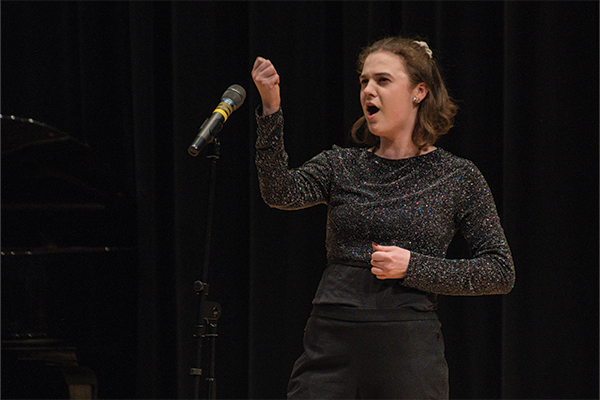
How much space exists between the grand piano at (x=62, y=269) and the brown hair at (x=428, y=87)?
121cm

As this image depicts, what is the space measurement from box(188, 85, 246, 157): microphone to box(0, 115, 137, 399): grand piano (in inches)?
38.0

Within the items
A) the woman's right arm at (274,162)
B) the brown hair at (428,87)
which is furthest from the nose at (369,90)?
the woman's right arm at (274,162)

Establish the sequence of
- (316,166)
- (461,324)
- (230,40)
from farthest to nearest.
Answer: (230,40)
(461,324)
(316,166)

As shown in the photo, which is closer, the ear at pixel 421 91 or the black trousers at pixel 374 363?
the black trousers at pixel 374 363

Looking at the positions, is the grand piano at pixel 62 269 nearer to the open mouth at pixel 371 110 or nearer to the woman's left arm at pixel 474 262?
the open mouth at pixel 371 110

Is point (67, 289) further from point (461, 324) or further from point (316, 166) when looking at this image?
point (461, 324)

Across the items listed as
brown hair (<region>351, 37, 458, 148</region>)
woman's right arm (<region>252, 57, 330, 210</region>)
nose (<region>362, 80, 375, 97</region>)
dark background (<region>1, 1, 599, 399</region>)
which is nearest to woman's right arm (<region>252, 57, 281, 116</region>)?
woman's right arm (<region>252, 57, 330, 210</region>)

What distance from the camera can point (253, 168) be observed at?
2.60 meters

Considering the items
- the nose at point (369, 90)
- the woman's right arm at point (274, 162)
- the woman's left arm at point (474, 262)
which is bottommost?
the woman's left arm at point (474, 262)

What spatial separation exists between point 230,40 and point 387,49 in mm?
1143

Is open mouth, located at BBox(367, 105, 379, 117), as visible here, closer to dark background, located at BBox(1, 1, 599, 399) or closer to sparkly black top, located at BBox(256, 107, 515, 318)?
sparkly black top, located at BBox(256, 107, 515, 318)

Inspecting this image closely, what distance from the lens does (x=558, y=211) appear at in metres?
2.29

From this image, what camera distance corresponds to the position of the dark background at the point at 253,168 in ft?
7.51

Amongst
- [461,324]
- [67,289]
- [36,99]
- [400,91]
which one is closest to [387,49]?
[400,91]
